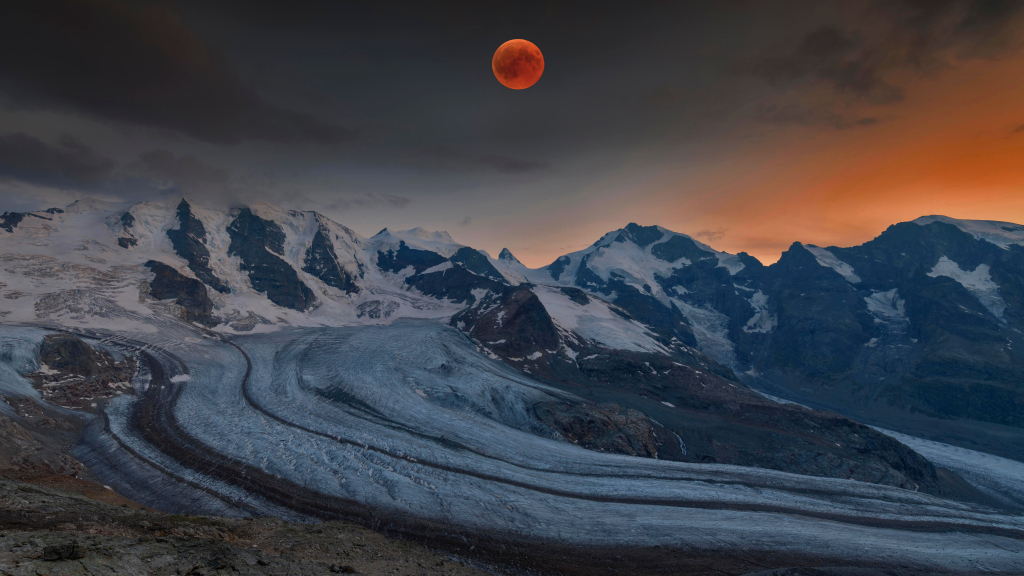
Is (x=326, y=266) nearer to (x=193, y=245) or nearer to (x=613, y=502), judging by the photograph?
(x=193, y=245)

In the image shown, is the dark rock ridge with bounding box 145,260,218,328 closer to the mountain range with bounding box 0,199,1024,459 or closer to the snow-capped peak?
the mountain range with bounding box 0,199,1024,459

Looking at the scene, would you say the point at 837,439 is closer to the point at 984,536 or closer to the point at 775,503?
the point at 984,536

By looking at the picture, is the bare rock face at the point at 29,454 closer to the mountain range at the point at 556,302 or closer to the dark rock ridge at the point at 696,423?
the dark rock ridge at the point at 696,423

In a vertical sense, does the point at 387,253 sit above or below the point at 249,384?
above

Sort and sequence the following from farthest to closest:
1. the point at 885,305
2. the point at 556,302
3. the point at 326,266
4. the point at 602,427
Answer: the point at 885,305 < the point at 326,266 < the point at 556,302 < the point at 602,427

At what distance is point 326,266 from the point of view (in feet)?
504

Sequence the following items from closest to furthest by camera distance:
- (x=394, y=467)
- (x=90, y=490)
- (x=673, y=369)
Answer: (x=90, y=490)
(x=394, y=467)
(x=673, y=369)

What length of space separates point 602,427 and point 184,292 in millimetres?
103192

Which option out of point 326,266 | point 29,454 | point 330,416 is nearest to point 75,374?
point 29,454

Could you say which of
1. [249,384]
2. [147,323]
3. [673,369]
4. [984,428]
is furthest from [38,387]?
[984,428]

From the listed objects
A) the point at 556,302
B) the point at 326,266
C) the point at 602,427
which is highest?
the point at 326,266

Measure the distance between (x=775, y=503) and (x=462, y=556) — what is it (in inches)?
1151

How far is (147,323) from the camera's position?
7644 cm

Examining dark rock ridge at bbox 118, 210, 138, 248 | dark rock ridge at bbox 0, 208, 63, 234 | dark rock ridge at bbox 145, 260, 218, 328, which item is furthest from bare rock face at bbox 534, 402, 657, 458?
dark rock ridge at bbox 0, 208, 63, 234
